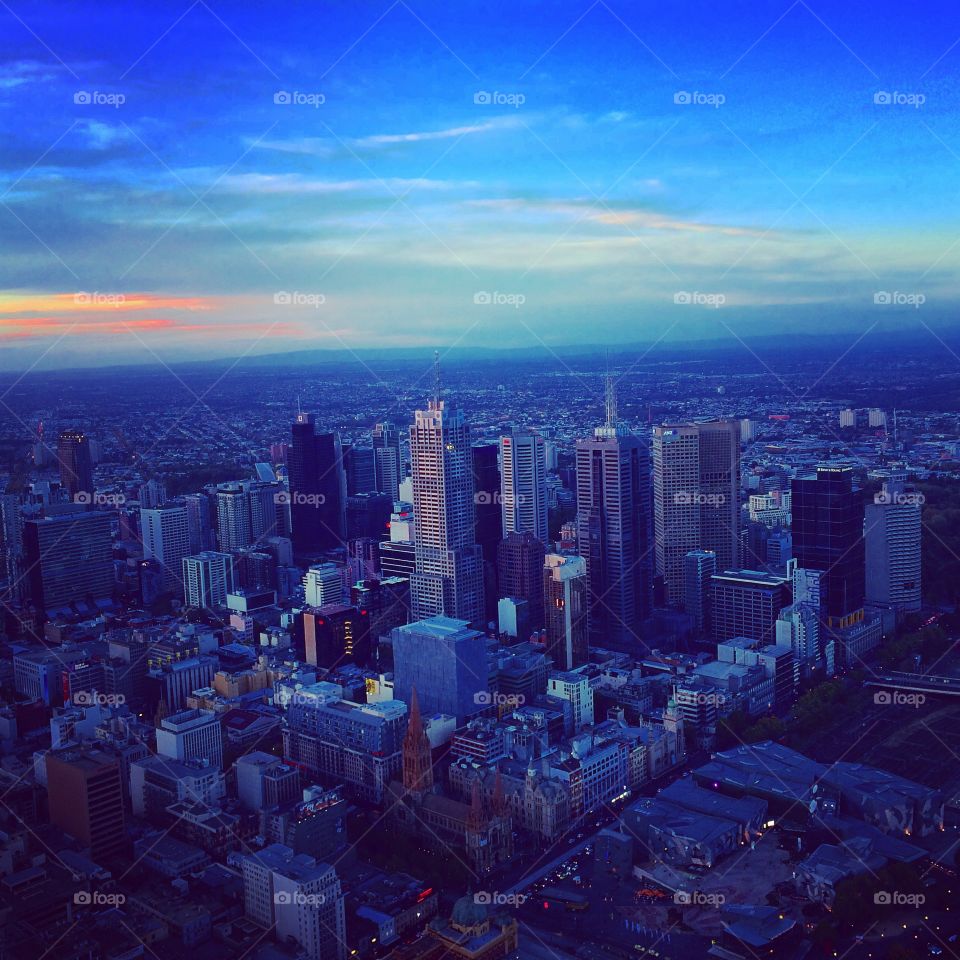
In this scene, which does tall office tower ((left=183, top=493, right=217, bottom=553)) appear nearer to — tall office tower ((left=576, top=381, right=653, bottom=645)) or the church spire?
tall office tower ((left=576, top=381, right=653, bottom=645))

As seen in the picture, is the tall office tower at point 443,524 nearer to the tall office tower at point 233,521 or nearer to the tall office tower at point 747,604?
the tall office tower at point 747,604

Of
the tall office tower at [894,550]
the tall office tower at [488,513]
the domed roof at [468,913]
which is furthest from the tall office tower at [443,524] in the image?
the domed roof at [468,913]

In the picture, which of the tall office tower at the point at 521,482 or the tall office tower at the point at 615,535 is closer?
the tall office tower at the point at 615,535

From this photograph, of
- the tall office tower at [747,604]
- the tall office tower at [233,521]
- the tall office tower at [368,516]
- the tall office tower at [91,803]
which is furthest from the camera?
the tall office tower at [368,516]

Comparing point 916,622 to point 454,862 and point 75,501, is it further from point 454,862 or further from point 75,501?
point 75,501

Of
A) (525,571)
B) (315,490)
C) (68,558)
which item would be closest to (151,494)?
(315,490)

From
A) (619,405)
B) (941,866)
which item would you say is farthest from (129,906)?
(619,405)
